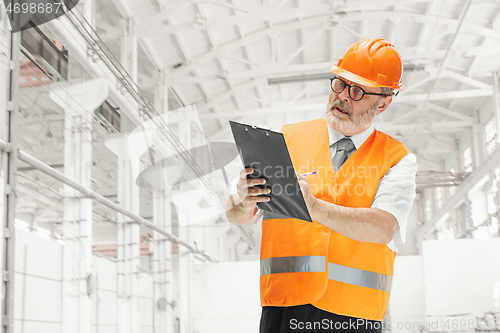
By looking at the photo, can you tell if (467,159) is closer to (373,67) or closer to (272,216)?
(373,67)

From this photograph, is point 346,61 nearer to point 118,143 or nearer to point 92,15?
point 92,15

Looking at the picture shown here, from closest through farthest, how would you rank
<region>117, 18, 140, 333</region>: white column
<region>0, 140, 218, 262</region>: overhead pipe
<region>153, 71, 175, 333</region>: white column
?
<region>0, 140, 218, 262</region>: overhead pipe
<region>117, 18, 140, 333</region>: white column
<region>153, 71, 175, 333</region>: white column

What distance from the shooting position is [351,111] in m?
1.70

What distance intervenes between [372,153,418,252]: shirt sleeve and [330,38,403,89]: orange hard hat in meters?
0.30

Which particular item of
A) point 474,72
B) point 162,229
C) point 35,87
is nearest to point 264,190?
point 35,87

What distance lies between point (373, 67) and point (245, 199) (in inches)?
26.1

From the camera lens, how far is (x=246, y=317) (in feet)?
42.0

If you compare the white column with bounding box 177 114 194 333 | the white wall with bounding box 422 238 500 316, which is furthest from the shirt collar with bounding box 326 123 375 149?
the white wall with bounding box 422 238 500 316

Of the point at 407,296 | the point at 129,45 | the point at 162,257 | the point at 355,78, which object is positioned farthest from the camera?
the point at 407,296

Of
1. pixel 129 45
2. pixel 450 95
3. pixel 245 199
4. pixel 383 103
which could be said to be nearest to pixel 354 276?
pixel 245 199

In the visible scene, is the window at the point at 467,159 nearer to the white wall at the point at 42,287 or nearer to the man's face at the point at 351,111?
the white wall at the point at 42,287

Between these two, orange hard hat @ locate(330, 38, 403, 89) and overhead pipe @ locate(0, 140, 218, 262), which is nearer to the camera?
orange hard hat @ locate(330, 38, 403, 89)

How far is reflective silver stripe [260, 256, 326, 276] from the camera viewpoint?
1.47 meters

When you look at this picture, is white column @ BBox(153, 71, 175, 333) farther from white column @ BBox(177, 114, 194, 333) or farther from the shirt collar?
the shirt collar
